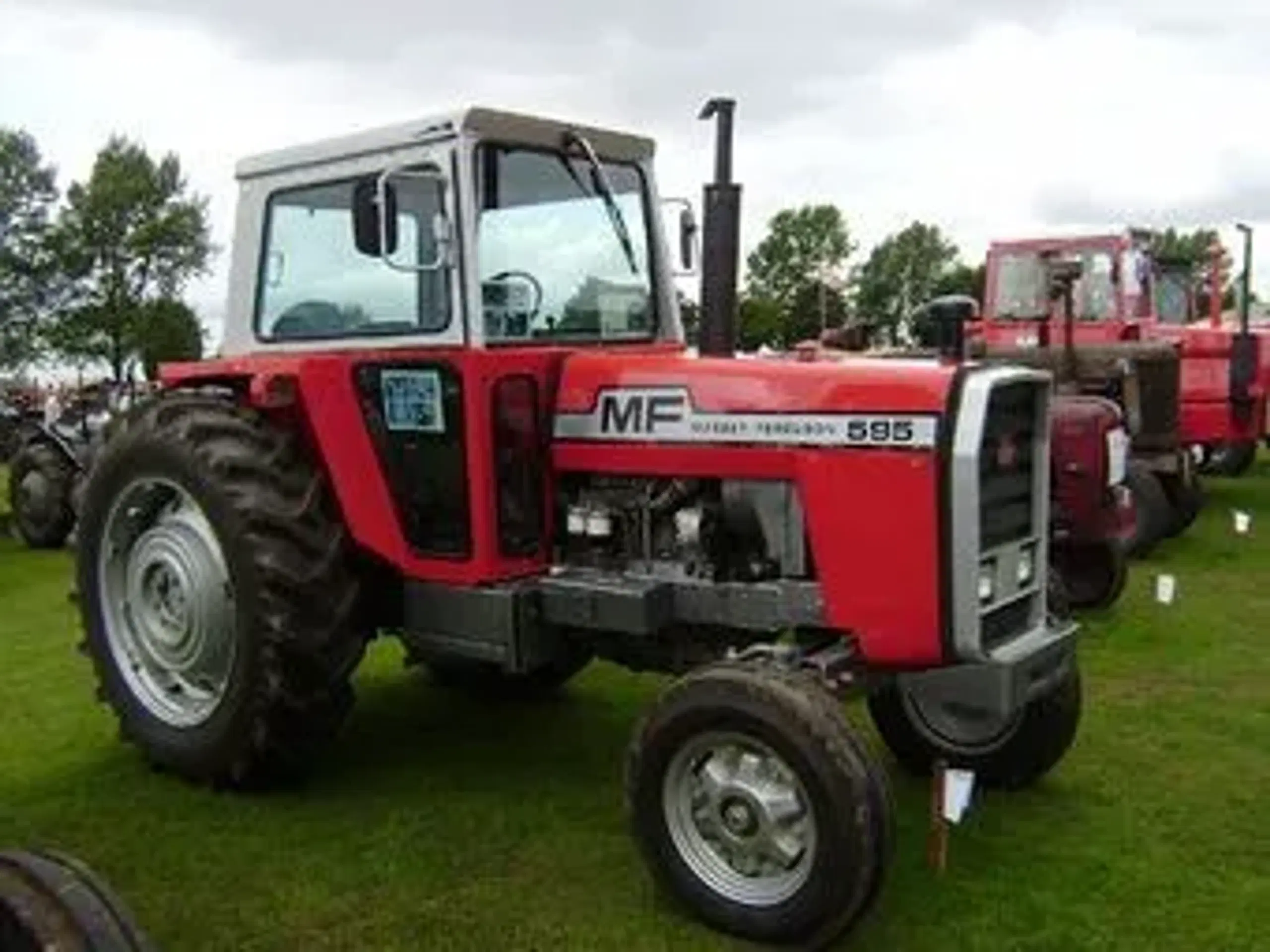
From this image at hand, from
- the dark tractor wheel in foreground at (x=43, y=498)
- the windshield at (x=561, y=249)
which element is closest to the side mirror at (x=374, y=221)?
the windshield at (x=561, y=249)

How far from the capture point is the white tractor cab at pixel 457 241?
195 inches

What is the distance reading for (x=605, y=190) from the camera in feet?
18.1

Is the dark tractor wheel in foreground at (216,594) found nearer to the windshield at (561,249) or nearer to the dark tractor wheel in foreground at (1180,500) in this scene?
the windshield at (561,249)

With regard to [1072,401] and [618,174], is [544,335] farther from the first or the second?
[1072,401]

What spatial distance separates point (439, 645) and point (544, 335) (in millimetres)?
1067

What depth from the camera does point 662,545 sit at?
199 inches

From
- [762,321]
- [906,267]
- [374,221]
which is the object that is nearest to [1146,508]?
[374,221]

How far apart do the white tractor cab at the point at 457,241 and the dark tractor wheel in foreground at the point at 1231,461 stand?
10.7m

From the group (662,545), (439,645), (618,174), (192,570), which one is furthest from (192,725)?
(618,174)

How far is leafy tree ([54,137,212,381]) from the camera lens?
128 ft

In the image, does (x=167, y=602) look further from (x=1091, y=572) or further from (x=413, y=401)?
(x=1091, y=572)

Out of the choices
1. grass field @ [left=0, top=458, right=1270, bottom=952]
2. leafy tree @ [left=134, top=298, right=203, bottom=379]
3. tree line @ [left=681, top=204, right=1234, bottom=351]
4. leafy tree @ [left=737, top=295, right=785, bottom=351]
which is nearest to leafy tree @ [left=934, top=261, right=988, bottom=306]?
tree line @ [left=681, top=204, right=1234, bottom=351]

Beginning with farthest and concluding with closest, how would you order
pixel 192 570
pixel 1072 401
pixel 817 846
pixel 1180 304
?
pixel 1180 304
pixel 1072 401
pixel 192 570
pixel 817 846

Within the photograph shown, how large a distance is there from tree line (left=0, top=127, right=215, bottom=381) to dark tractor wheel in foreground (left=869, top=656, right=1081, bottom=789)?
3325cm
